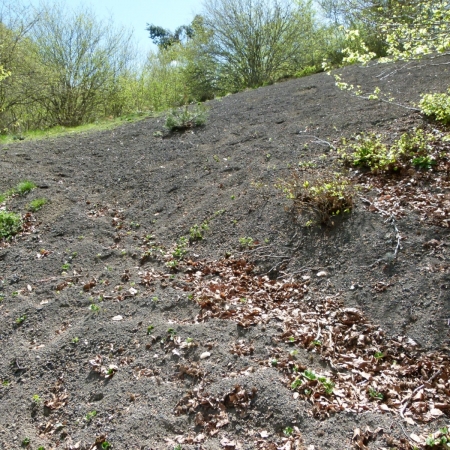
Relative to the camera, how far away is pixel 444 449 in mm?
2201

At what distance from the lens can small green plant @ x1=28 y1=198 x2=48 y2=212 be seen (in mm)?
5502

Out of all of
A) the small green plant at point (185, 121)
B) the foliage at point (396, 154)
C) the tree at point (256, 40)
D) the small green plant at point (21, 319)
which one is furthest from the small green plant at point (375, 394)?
the tree at point (256, 40)

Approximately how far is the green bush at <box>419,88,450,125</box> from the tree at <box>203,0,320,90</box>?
30.7 ft

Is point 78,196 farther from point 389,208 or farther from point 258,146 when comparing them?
point 389,208

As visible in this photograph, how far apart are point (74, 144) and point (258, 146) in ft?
12.2

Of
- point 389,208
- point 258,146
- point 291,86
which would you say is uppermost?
point 291,86

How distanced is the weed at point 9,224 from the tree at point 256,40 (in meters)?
10.6

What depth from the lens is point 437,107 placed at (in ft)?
17.3

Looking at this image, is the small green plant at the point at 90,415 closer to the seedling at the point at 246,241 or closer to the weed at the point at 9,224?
the seedling at the point at 246,241

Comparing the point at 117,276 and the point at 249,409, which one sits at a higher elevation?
the point at 117,276

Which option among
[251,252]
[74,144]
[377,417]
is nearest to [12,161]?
[74,144]

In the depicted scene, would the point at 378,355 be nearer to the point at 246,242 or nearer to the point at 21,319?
the point at 246,242

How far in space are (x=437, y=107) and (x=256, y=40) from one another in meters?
10.2

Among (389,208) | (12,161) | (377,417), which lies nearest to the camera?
(377,417)
